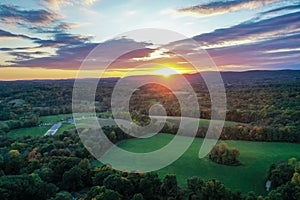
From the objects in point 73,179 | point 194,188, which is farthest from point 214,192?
point 73,179

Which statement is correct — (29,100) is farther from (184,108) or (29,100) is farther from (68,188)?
(68,188)

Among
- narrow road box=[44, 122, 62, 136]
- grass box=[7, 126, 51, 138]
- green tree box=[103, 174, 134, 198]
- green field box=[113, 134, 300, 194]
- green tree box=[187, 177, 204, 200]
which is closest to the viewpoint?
green tree box=[187, 177, 204, 200]

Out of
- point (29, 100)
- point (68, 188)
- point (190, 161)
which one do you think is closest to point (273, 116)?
point (190, 161)

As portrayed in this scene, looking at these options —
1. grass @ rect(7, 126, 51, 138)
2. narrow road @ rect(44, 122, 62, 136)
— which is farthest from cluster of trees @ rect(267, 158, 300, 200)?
grass @ rect(7, 126, 51, 138)

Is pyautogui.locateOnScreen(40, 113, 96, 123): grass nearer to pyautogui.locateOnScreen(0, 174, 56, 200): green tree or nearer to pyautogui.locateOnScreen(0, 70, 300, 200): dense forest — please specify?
pyautogui.locateOnScreen(0, 70, 300, 200): dense forest

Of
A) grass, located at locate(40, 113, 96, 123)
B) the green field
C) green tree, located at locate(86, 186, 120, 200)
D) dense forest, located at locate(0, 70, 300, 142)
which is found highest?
dense forest, located at locate(0, 70, 300, 142)

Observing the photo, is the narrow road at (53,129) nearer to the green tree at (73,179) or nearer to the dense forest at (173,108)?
the dense forest at (173,108)

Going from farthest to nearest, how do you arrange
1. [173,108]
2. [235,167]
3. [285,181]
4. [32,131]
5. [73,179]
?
[173,108] < [32,131] < [235,167] < [73,179] < [285,181]

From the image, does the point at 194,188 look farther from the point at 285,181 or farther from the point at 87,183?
the point at 87,183
